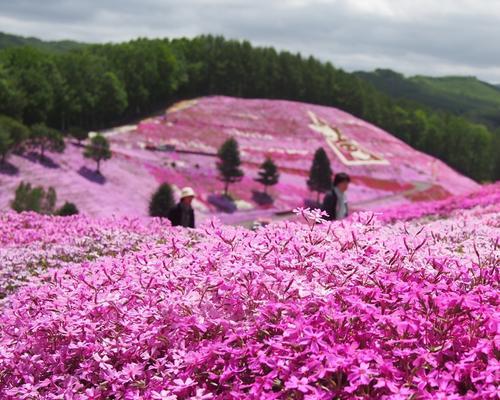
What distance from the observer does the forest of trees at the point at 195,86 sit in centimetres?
7794

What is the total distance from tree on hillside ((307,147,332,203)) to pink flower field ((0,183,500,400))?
209 ft

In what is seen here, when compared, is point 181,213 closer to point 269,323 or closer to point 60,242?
point 60,242

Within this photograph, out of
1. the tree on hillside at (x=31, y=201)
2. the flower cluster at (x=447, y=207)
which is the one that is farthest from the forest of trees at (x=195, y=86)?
the flower cluster at (x=447, y=207)

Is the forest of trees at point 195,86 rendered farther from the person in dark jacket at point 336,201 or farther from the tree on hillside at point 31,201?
the person in dark jacket at point 336,201

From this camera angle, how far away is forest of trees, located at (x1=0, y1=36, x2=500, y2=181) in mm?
77938

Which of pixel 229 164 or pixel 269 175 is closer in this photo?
pixel 229 164

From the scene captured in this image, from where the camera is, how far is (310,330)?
13.8 ft

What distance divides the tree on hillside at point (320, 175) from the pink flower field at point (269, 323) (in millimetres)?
63826

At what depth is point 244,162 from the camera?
79.8m

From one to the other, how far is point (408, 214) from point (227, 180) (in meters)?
47.1

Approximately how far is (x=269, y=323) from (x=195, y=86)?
108195 millimetres

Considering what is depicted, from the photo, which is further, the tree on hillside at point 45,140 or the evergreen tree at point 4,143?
the tree on hillside at point 45,140

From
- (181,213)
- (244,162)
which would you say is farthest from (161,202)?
(181,213)

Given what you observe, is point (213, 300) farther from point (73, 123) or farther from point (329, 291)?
point (73, 123)
